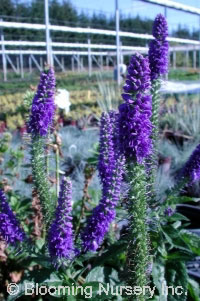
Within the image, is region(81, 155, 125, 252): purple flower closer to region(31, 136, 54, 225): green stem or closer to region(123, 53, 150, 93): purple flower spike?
region(31, 136, 54, 225): green stem

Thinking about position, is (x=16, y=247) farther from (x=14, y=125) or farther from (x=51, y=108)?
(x=14, y=125)

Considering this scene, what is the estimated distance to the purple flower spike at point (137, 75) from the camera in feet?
3.89

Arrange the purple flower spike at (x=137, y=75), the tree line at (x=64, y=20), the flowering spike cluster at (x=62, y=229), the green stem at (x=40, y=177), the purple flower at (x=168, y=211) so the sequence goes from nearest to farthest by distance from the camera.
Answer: the purple flower spike at (x=137, y=75), the flowering spike cluster at (x=62, y=229), the green stem at (x=40, y=177), the purple flower at (x=168, y=211), the tree line at (x=64, y=20)

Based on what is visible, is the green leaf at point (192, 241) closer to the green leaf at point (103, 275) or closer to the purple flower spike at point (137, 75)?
the green leaf at point (103, 275)

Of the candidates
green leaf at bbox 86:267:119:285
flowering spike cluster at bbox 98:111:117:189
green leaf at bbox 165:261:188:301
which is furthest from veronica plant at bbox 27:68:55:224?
green leaf at bbox 165:261:188:301

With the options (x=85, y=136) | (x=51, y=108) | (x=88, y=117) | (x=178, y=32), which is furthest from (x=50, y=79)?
(x=178, y=32)

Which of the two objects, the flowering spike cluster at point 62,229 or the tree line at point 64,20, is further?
the tree line at point 64,20

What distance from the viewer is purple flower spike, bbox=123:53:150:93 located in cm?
119

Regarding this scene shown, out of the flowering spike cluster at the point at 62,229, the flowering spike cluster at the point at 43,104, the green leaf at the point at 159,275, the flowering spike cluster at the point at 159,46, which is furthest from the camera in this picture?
the green leaf at the point at 159,275

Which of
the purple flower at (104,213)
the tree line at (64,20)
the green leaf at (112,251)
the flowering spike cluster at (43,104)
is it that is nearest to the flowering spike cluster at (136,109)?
the purple flower at (104,213)

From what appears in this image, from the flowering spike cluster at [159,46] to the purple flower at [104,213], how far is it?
556mm

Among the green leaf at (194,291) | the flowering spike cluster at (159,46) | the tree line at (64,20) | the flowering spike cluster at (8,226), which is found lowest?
the green leaf at (194,291)

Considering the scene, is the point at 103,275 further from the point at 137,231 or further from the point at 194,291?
the point at 137,231

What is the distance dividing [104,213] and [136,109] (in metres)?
0.52
